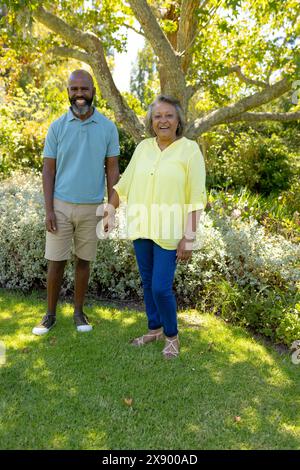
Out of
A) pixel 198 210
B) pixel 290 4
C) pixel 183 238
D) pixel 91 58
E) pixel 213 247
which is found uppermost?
pixel 290 4

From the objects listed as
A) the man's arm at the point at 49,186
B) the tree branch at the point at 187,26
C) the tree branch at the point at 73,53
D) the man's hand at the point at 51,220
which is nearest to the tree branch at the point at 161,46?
the tree branch at the point at 187,26

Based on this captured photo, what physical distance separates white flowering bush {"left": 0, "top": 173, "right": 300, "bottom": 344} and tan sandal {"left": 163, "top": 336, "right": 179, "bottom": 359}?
90cm

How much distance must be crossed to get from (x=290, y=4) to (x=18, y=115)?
7251mm

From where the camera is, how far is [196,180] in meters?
3.06

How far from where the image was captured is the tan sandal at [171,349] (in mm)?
3473

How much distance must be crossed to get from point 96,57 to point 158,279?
3786 mm

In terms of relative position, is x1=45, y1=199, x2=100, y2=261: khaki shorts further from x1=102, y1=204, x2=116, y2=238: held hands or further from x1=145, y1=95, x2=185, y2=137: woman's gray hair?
x1=145, y1=95, x2=185, y2=137: woman's gray hair

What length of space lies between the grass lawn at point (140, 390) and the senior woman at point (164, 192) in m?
0.56

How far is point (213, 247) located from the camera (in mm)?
4621

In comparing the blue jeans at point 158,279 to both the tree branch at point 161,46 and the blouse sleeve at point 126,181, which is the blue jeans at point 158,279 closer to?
the blouse sleeve at point 126,181
